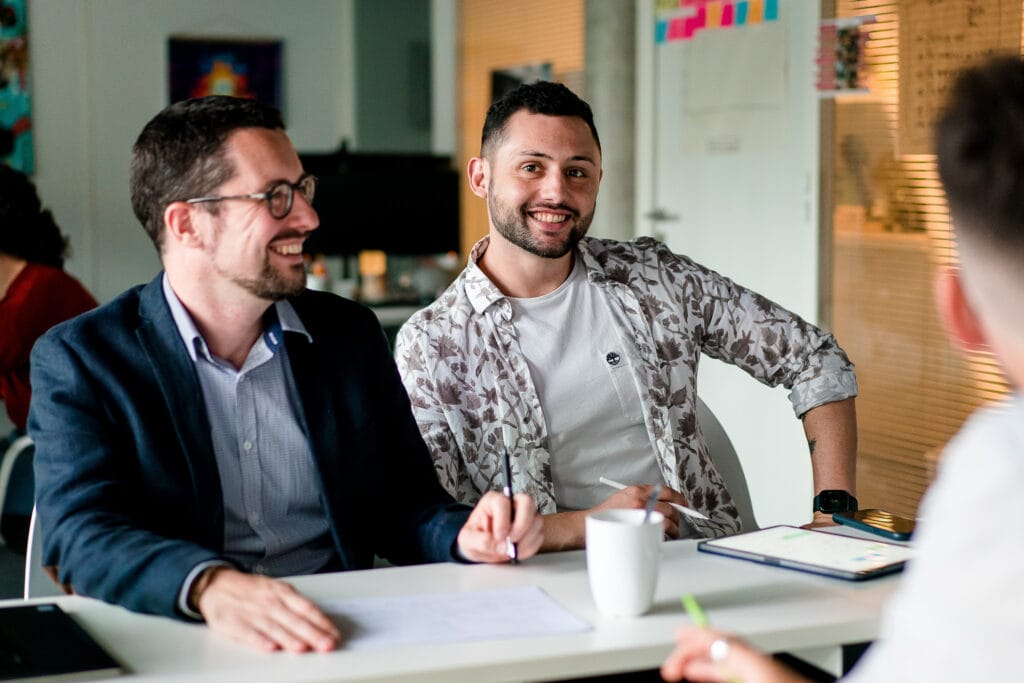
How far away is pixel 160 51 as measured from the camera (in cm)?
677

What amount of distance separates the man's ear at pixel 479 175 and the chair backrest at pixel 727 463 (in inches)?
22.8

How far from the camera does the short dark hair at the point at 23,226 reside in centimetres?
378

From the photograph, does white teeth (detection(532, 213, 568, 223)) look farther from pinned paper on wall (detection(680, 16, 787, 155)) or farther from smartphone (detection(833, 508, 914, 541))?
pinned paper on wall (detection(680, 16, 787, 155))

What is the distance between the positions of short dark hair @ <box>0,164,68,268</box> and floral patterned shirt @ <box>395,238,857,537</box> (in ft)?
6.37

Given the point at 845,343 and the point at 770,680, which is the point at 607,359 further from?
the point at 845,343

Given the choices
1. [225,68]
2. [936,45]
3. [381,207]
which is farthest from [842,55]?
[225,68]

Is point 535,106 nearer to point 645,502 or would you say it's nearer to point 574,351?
point 574,351

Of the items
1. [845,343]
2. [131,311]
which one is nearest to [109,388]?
[131,311]

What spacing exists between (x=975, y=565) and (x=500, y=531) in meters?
0.89

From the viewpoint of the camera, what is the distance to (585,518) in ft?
5.64

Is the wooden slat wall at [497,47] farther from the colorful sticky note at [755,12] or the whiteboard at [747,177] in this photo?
the colorful sticky note at [755,12]

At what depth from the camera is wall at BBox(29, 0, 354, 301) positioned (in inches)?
256

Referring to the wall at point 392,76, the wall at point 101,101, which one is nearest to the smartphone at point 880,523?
the wall at point 101,101

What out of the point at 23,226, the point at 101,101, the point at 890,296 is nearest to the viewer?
the point at 23,226
